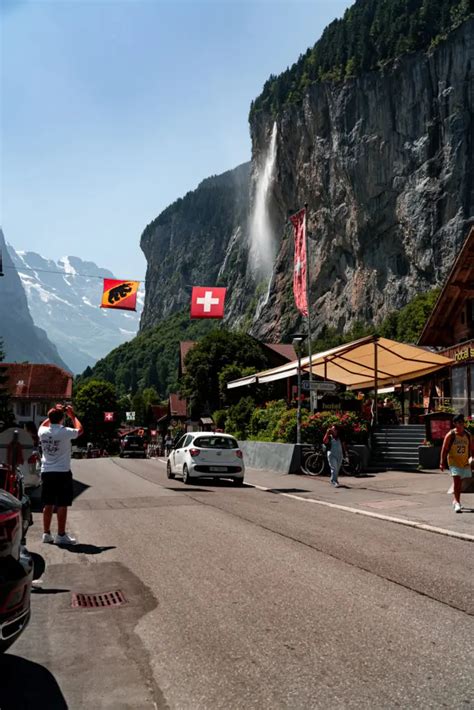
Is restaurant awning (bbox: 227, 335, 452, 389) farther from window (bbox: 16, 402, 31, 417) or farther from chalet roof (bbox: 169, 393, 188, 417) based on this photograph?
window (bbox: 16, 402, 31, 417)

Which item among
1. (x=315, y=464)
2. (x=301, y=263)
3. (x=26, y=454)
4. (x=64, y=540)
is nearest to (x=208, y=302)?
(x=301, y=263)

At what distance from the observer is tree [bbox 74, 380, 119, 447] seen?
91875 millimetres

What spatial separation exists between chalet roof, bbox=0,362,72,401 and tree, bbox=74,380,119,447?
2.63 m

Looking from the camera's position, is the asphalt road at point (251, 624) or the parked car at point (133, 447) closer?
the asphalt road at point (251, 624)

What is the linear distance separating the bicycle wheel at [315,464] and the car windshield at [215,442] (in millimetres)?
3567

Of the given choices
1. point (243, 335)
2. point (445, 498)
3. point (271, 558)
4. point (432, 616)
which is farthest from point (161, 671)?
point (243, 335)

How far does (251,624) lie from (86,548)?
13.5 feet

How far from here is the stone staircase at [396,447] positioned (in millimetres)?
23391

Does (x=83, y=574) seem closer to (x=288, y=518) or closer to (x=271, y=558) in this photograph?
(x=271, y=558)

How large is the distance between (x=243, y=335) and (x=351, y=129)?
222 ft

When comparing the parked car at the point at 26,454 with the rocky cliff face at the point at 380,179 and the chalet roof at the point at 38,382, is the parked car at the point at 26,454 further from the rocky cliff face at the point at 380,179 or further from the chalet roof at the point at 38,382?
the rocky cliff face at the point at 380,179

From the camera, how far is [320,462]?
2248 cm

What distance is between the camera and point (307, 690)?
3.94 m

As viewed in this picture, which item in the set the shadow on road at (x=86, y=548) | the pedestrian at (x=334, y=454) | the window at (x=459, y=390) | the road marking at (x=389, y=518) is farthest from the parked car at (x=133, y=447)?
the shadow on road at (x=86, y=548)
